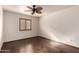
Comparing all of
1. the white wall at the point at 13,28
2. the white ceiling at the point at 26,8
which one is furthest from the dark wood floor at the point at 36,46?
the white ceiling at the point at 26,8

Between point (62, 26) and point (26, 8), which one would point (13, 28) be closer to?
point (26, 8)

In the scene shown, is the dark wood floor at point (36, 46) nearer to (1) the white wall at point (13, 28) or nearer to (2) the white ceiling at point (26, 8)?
(1) the white wall at point (13, 28)

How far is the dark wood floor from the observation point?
1.49 m

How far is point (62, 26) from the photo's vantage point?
1653mm

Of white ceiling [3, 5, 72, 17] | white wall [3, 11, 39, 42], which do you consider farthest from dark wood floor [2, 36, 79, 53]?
white ceiling [3, 5, 72, 17]

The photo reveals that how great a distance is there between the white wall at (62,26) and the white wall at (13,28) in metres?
0.16

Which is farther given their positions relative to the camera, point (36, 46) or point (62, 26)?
point (62, 26)

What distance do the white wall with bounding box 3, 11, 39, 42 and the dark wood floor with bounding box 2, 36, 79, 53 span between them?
9cm

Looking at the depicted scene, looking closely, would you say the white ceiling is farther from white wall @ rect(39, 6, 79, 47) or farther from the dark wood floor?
the dark wood floor

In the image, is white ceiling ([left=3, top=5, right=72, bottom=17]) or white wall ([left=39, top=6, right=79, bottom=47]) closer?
white ceiling ([left=3, top=5, right=72, bottom=17])

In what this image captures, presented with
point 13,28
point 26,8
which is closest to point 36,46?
point 13,28

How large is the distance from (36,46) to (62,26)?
2.18 ft

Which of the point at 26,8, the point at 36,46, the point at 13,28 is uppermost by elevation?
the point at 26,8

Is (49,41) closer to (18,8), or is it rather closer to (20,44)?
(20,44)
